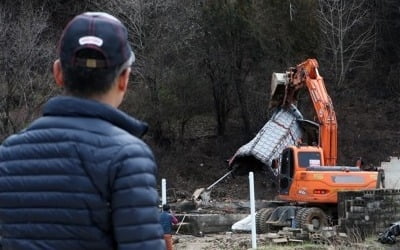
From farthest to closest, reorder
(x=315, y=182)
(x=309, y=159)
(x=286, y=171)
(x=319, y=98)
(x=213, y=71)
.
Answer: (x=213, y=71), (x=319, y=98), (x=286, y=171), (x=309, y=159), (x=315, y=182)

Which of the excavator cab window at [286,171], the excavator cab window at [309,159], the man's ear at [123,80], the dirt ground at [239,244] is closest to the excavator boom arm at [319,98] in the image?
the excavator cab window at [309,159]

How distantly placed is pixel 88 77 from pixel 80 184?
37 cm

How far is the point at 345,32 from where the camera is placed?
116 ft

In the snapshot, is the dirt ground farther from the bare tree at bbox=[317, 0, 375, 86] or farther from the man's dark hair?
the bare tree at bbox=[317, 0, 375, 86]

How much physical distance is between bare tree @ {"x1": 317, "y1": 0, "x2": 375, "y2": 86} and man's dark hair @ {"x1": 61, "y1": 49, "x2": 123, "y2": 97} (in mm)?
32139

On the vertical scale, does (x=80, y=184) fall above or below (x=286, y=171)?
above

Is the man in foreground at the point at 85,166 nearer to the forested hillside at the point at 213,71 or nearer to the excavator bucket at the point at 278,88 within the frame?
the excavator bucket at the point at 278,88

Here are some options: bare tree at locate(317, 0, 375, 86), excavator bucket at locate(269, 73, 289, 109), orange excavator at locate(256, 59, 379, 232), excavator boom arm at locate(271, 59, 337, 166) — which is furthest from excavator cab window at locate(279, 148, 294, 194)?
bare tree at locate(317, 0, 375, 86)

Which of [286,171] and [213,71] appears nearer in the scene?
[286,171]

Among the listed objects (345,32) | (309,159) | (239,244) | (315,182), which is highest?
(345,32)

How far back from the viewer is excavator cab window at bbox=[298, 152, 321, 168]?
19562 millimetres

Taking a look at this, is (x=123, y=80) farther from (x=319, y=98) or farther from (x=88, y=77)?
(x=319, y=98)

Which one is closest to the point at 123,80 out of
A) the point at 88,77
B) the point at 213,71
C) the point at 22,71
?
the point at 88,77

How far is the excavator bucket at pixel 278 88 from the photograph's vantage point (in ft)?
77.9
